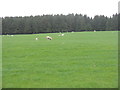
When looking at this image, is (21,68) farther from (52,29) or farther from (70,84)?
(52,29)

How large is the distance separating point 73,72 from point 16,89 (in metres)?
3.63

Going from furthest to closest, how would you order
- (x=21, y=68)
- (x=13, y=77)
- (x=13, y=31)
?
(x=13, y=31)
(x=21, y=68)
(x=13, y=77)

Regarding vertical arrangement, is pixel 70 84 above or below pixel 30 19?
below

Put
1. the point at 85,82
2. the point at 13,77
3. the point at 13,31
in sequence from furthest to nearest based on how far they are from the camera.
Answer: the point at 13,31, the point at 13,77, the point at 85,82

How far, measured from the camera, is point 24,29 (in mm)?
112812

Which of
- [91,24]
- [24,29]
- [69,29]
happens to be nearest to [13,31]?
[24,29]

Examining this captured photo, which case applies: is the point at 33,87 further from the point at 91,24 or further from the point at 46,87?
the point at 91,24

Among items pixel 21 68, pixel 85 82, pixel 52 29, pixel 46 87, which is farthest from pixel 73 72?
pixel 52 29

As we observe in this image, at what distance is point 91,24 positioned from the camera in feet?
383

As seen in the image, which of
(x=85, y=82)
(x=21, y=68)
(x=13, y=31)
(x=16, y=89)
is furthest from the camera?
(x=13, y=31)

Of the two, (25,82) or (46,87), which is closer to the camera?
(46,87)

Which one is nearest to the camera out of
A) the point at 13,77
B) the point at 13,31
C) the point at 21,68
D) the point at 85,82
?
the point at 85,82

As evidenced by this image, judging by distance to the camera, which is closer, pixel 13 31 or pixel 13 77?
pixel 13 77

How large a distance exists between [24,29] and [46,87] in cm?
10646
